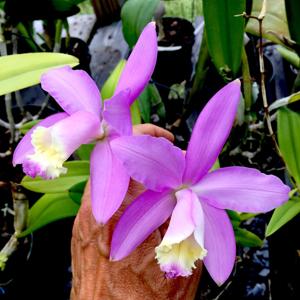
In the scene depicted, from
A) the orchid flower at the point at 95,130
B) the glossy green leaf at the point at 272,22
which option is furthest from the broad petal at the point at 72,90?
the glossy green leaf at the point at 272,22

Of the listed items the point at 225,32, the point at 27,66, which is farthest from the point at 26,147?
the point at 225,32

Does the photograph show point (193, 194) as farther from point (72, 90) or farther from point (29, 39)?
point (29, 39)

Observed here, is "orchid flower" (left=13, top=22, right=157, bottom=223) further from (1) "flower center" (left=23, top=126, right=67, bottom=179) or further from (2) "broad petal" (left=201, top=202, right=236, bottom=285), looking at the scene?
(2) "broad petal" (left=201, top=202, right=236, bottom=285)

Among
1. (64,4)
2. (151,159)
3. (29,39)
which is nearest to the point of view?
(151,159)

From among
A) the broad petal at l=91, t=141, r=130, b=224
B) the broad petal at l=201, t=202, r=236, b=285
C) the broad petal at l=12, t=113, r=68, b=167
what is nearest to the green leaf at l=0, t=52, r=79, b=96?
the broad petal at l=12, t=113, r=68, b=167

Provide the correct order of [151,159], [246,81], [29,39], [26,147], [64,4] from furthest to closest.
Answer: [29,39] → [64,4] → [246,81] → [26,147] → [151,159]

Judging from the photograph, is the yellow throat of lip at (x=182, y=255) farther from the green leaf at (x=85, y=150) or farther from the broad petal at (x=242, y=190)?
the green leaf at (x=85, y=150)
